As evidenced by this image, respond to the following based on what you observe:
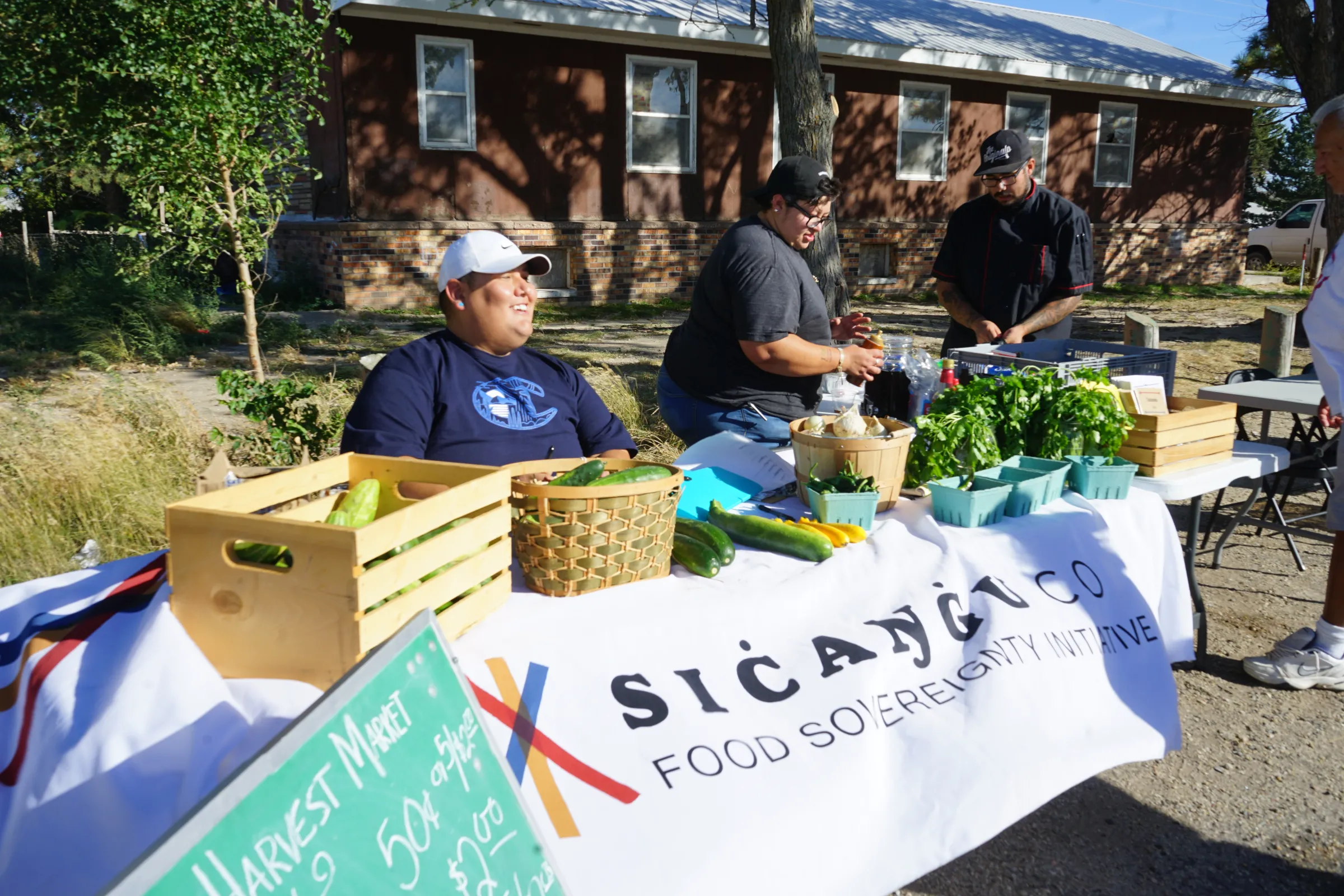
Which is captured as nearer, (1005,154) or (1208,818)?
(1208,818)

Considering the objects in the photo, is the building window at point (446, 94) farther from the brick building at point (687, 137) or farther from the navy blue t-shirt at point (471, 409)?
the navy blue t-shirt at point (471, 409)

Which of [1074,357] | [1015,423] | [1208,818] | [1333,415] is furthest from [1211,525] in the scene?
[1015,423]

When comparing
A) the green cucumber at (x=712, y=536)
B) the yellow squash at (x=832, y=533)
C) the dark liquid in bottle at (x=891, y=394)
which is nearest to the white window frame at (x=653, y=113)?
the dark liquid in bottle at (x=891, y=394)

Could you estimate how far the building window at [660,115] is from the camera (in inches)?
619

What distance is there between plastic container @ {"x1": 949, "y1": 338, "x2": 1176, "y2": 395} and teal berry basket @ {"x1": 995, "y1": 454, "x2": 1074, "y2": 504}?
21.7 inches

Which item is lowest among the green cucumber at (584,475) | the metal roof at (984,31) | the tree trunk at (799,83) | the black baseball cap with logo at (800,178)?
the green cucumber at (584,475)

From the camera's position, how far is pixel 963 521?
293 centimetres

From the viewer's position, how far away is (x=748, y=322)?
367cm

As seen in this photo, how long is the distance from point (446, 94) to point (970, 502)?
42.7 feet

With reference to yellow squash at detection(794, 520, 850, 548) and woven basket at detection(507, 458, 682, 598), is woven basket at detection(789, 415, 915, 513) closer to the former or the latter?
yellow squash at detection(794, 520, 850, 548)

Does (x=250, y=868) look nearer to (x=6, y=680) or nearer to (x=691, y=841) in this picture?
(x=691, y=841)

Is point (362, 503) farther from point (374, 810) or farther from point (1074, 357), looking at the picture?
point (1074, 357)

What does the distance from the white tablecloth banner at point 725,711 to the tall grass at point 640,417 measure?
346 cm

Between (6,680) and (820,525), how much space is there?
1849 mm
